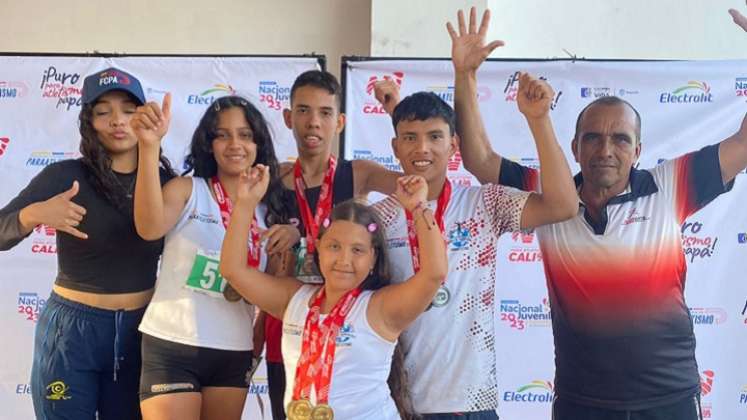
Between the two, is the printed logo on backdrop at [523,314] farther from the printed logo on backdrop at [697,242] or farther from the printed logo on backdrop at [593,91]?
the printed logo on backdrop at [593,91]

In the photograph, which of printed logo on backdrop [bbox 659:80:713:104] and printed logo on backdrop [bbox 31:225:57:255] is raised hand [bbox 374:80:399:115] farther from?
printed logo on backdrop [bbox 31:225:57:255]

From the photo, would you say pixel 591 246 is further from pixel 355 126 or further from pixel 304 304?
pixel 355 126

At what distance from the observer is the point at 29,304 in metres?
3.79

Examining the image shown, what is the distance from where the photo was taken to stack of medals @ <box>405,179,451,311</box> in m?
1.96

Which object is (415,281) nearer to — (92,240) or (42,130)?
(92,240)

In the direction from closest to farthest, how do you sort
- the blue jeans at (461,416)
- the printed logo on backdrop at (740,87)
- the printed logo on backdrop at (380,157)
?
1. the blue jeans at (461,416)
2. the printed logo on backdrop at (740,87)
3. the printed logo on backdrop at (380,157)

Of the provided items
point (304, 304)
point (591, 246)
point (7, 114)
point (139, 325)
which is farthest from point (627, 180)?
point (7, 114)

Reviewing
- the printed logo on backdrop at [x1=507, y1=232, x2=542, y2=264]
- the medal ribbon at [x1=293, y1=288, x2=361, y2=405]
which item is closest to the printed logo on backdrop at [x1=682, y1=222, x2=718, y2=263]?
the printed logo on backdrop at [x1=507, y1=232, x2=542, y2=264]

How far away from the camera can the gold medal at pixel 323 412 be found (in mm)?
1827

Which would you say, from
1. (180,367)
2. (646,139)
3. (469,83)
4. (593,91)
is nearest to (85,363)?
(180,367)

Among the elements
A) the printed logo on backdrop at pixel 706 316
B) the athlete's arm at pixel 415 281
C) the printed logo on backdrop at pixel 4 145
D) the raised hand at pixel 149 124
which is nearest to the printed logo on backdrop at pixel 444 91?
the printed logo on backdrop at pixel 706 316

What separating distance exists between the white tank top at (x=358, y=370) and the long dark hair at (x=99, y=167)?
690mm

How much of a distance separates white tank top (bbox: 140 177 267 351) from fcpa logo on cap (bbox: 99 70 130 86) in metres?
0.40

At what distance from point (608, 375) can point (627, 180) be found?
628 mm
